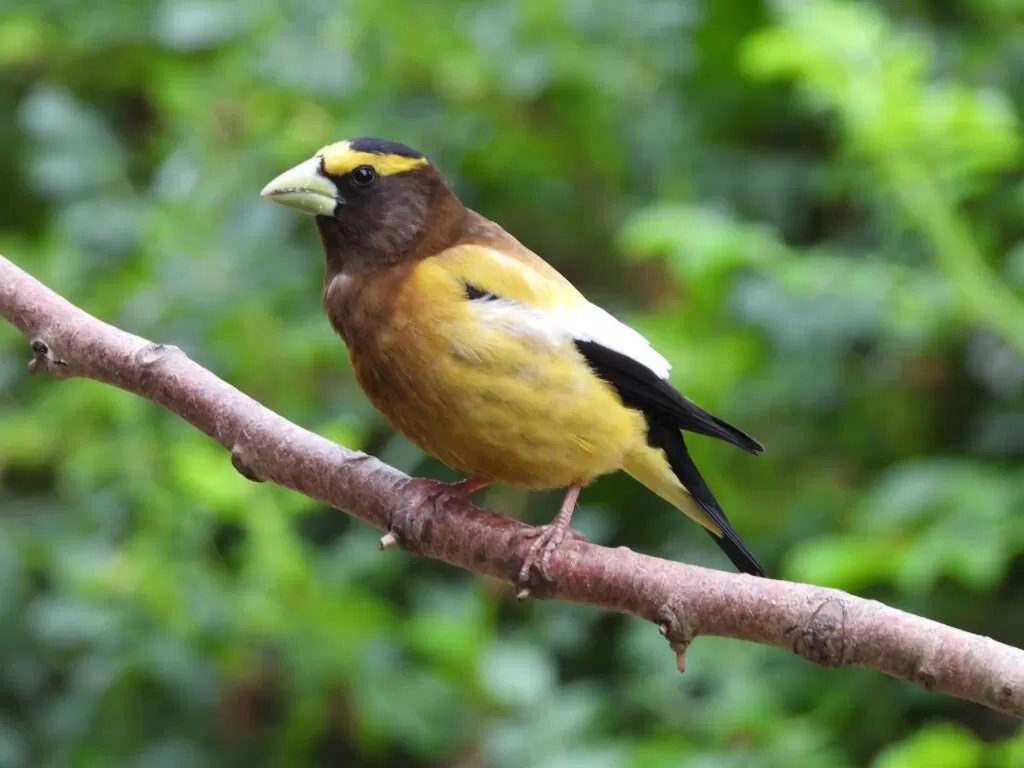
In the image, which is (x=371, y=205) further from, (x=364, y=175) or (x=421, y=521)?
(x=421, y=521)

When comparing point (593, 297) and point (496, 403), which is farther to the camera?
point (593, 297)

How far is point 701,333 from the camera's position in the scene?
337 centimetres

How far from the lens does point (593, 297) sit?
3643 mm

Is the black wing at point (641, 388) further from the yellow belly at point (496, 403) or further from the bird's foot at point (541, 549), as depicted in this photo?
the bird's foot at point (541, 549)

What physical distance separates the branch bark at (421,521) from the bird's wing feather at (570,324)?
0.30 meters

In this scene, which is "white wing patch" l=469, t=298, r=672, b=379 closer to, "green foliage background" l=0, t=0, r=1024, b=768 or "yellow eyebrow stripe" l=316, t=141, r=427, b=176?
"yellow eyebrow stripe" l=316, t=141, r=427, b=176

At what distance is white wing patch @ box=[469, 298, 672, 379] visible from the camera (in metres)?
2.18

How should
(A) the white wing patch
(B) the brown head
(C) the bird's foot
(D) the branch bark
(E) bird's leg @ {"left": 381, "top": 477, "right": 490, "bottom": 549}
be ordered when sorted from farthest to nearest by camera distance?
(B) the brown head
(A) the white wing patch
(E) bird's leg @ {"left": 381, "top": 477, "right": 490, "bottom": 549}
(C) the bird's foot
(D) the branch bark

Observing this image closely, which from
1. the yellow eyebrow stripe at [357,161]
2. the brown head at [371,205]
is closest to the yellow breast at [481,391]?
the brown head at [371,205]

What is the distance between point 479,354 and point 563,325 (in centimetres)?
17

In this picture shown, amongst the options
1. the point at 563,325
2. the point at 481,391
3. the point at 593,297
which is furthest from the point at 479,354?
the point at 593,297

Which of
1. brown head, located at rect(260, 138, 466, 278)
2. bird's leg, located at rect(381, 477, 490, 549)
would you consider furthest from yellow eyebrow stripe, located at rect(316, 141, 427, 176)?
bird's leg, located at rect(381, 477, 490, 549)

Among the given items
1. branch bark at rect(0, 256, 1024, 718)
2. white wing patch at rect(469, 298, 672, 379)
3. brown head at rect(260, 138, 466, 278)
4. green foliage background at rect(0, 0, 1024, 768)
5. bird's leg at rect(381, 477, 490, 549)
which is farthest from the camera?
green foliage background at rect(0, 0, 1024, 768)

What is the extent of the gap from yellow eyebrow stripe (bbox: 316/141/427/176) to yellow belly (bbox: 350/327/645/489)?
320 mm
